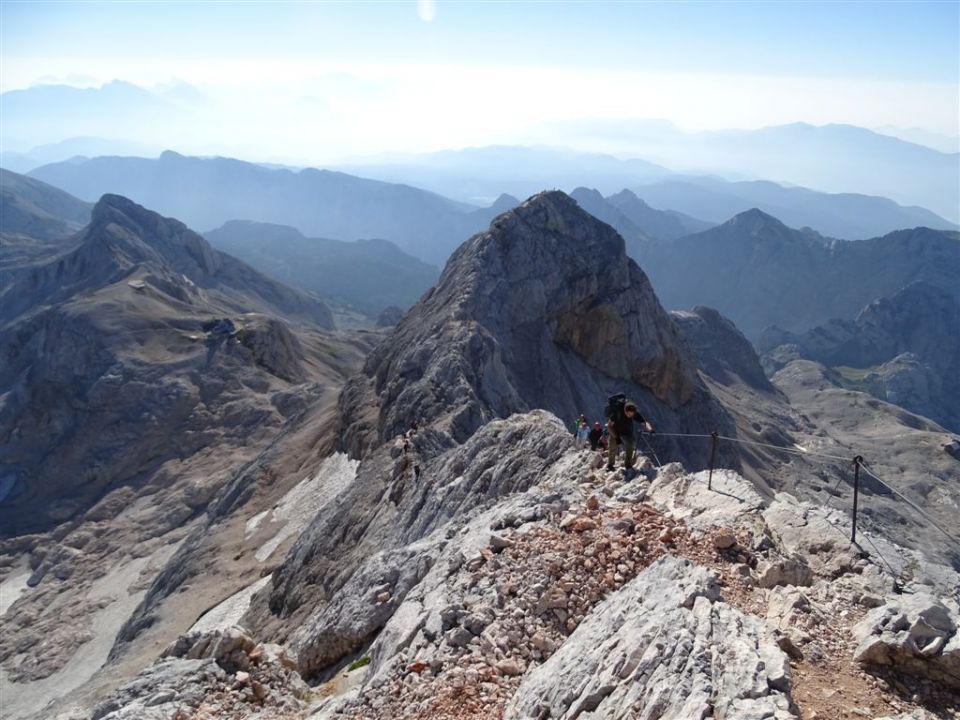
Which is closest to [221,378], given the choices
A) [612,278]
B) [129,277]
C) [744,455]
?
[129,277]

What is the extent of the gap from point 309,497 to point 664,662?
38.3 meters

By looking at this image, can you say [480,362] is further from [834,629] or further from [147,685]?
[834,629]

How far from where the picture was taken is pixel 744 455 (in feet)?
252

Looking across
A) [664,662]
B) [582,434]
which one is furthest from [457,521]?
[664,662]

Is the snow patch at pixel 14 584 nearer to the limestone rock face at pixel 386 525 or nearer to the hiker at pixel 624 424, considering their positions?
the limestone rock face at pixel 386 525

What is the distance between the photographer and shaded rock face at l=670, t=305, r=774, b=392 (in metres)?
134

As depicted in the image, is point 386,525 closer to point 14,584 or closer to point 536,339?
point 536,339

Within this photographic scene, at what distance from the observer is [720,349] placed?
471 feet

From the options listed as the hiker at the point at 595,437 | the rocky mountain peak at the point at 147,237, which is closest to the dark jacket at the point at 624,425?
the hiker at the point at 595,437

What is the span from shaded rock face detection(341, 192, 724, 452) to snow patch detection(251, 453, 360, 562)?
6.06 feet

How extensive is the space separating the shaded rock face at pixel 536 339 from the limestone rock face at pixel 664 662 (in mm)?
28829

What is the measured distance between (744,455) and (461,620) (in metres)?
68.8

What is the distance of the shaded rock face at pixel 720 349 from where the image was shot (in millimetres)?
134250

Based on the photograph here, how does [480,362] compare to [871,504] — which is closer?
[480,362]
